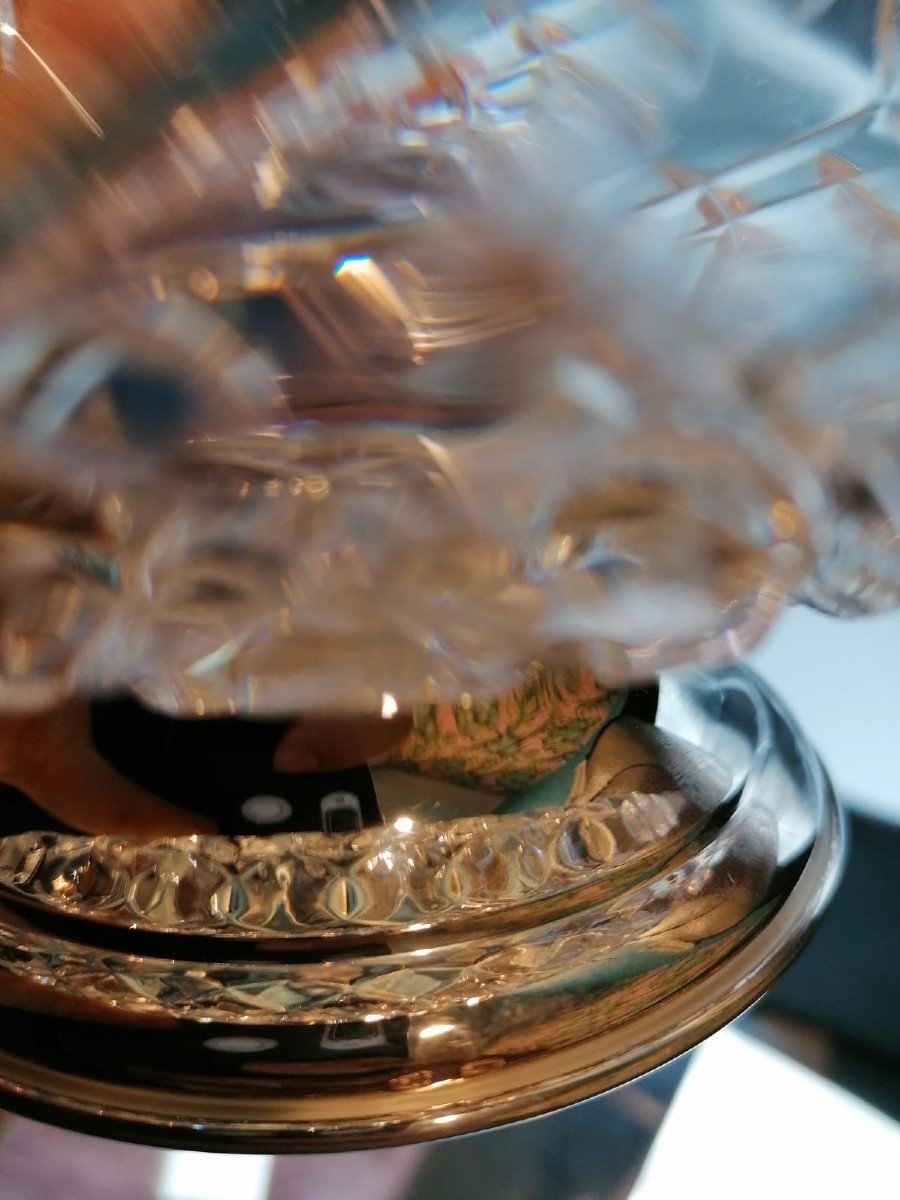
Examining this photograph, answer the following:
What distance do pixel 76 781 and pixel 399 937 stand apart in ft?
0.17

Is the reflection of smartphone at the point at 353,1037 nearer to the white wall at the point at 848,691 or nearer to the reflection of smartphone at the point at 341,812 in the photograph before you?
the reflection of smartphone at the point at 341,812

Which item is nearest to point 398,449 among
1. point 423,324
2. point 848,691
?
point 423,324

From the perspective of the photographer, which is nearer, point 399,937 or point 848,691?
point 399,937

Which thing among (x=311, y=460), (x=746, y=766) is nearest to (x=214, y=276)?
(x=311, y=460)

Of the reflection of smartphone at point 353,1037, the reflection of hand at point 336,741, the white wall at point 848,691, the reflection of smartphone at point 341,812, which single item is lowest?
the white wall at point 848,691

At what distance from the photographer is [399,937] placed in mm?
150

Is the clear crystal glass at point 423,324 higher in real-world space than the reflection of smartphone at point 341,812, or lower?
higher

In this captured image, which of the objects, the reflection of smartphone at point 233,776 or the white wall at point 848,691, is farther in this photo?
the white wall at point 848,691

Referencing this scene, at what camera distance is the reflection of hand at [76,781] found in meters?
0.16

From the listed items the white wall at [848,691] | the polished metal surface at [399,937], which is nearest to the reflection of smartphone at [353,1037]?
the polished metal surface at [399,937]

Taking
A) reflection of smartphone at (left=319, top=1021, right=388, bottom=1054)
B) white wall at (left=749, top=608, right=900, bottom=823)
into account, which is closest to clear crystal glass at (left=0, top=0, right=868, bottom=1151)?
reflection of smartphone at (left=319, top=1021, right=388, bottom=1054)

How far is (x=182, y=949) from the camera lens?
148mm

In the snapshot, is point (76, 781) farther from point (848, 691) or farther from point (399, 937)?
point (848, 691)

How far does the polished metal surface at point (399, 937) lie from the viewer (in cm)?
14
